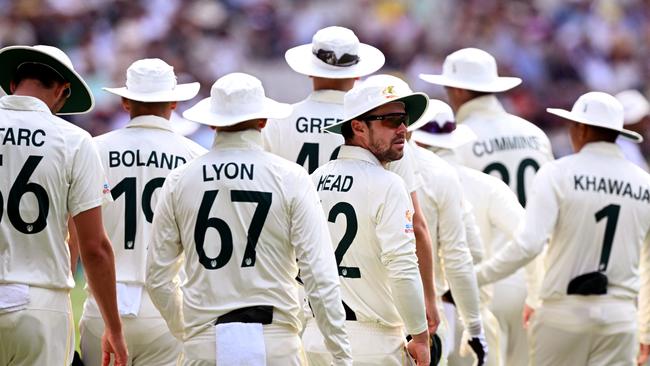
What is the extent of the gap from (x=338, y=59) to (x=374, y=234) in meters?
1.77

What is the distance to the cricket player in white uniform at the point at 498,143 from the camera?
425 inches

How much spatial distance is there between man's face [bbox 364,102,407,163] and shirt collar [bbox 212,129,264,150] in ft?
2.46

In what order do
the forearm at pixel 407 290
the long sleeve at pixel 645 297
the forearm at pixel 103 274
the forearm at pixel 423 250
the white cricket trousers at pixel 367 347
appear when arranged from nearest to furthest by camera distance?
1. the forearm at pixel 103 274
2. the forearm at pixel 407 290
3. the white cricket trousers at pixel 367 347
4. the forearm at pixel 423 250
5. the long sleeve at pixel 645 297

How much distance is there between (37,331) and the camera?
709 centimetres

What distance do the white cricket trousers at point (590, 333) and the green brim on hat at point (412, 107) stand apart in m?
2.23

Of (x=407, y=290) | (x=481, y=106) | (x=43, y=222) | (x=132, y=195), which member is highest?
(x=481, y=106)

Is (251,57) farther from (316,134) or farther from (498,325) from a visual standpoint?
(316,134)

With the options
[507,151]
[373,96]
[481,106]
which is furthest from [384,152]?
[481,106]

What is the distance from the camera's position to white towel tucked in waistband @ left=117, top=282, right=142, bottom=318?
27.0ft

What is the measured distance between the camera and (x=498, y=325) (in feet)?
34.8

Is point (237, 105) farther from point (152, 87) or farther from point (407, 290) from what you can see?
point (152, 87)

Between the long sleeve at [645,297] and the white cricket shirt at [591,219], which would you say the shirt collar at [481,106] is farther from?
the long sleeve at [645,297]

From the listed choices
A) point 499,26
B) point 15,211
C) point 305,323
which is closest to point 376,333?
point 305,323

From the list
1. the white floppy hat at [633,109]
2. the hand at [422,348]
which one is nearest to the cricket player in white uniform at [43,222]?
the hand at [422,348]
